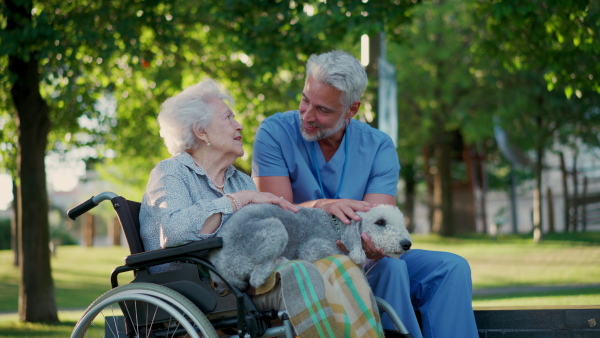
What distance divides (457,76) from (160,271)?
58.1 feet

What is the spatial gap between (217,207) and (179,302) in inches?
17.4

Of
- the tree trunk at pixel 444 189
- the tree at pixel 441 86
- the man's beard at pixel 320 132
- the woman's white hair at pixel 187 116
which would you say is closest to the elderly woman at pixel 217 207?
the woman's white hair at pixel 187 116

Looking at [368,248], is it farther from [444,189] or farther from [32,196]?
[444,189]

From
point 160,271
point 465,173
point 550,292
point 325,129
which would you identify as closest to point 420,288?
point 325,129

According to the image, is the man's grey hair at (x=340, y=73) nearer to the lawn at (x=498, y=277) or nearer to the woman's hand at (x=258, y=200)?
the woman's hand at (x=258, y=200)

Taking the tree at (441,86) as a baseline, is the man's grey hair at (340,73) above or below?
below

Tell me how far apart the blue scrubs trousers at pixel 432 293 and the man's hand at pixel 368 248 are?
0.77ft

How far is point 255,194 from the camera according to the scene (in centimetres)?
333

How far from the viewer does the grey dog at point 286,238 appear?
118 inches

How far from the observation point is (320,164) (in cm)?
407

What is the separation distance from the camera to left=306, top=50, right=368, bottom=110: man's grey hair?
12.9 ft

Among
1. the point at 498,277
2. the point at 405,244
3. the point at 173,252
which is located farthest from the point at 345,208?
the point at 498,277

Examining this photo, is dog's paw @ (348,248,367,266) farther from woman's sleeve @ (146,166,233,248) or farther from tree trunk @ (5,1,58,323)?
tree trunk @ (5,1,58,323)

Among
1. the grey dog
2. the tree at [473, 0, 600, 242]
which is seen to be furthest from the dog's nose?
the tree at [473, 0, 600, 242]
